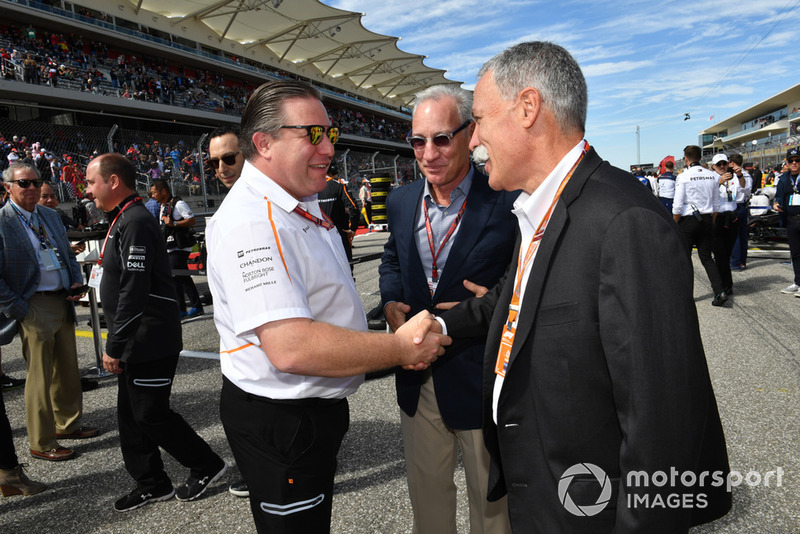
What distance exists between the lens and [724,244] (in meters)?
7.02

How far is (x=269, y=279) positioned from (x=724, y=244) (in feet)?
24.7

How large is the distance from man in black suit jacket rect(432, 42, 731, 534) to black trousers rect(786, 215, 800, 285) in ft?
23.9

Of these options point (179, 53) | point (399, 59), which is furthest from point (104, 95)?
point (399, 59)

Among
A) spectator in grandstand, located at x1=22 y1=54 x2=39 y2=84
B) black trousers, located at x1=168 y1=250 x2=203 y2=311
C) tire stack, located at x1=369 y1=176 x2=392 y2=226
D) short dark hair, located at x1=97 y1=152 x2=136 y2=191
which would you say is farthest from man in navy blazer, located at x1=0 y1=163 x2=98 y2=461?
spectator in grandstand, located at x1=22 y1=54 x2=39 y2=84

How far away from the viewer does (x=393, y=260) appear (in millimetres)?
2480

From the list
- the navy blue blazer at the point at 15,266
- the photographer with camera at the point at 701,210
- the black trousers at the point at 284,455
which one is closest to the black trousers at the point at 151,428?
the navy blue blazer at the point at 15,266

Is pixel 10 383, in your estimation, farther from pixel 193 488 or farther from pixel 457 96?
pixel 457 96

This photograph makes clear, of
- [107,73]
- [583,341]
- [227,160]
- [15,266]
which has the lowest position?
[583,341]

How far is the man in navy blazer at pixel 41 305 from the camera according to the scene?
3.73 metres

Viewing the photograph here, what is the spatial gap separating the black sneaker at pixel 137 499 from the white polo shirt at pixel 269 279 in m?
1.97

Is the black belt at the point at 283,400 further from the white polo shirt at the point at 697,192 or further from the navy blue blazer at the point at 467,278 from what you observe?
the white polo shirt at the point at 697,192

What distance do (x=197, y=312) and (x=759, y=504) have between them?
25.1 ft

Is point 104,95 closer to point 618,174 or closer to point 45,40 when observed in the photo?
point 45,40

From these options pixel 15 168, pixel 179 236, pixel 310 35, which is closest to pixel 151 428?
pixel 15 168
